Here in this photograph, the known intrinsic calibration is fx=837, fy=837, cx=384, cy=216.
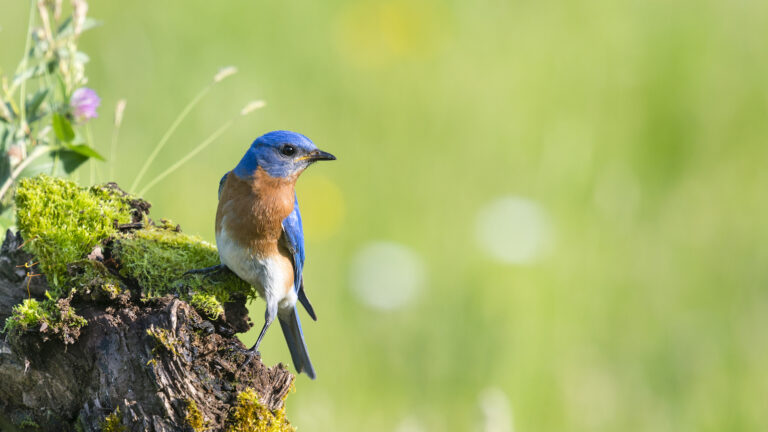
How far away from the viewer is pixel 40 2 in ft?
12.2

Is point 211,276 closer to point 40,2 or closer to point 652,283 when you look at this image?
point 40,2

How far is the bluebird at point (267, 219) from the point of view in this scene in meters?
3.44

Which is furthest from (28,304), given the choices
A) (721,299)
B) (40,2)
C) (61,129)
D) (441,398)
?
(721,299)

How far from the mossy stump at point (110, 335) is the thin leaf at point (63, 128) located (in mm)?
298

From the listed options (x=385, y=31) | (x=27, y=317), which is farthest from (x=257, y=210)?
(x=385, y=31)

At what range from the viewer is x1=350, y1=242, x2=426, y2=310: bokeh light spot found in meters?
6.29

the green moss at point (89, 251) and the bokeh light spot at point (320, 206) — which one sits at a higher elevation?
the green moss at point (89, 251)

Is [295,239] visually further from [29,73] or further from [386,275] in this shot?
[386,275]

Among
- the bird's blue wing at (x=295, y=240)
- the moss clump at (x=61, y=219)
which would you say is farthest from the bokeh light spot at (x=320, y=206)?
the moss clump at (x=61, y=219)

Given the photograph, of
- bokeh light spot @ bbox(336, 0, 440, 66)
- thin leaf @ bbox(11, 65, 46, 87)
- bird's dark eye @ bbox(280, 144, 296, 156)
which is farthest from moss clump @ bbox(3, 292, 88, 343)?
bokeh light spot @ bbox(336, 0, 440, 66)

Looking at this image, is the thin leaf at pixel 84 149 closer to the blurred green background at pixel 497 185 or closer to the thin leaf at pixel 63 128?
the thin leaf at pixel 63 128

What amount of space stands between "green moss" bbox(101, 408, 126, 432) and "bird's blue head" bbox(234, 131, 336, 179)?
4.24ft

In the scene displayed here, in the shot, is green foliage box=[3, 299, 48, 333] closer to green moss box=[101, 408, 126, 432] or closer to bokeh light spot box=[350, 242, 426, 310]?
green moss box=[101, 408, 126, 432]

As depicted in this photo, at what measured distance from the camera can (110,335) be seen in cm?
275
